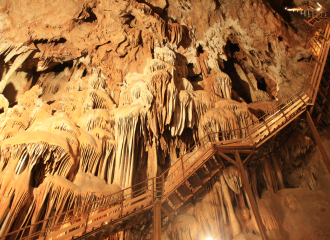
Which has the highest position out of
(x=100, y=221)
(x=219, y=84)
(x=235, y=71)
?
(x=100, y=221)

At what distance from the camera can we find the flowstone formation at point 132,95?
6066 millimetres

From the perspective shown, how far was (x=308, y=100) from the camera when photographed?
666cm

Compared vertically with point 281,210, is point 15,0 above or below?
above

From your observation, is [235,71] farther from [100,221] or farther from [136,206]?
[100,221]

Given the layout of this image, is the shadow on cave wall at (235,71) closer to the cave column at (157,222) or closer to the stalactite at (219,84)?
the stalactite at (219,84)

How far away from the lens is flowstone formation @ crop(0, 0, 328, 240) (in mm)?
6066

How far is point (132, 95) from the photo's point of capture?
332 inches

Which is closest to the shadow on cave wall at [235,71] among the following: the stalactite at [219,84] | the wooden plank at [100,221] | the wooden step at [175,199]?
the stalactite at [219,84]

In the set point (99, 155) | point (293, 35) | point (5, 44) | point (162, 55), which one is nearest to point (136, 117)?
point (99, 155)

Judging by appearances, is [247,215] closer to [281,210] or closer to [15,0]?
[281,210]

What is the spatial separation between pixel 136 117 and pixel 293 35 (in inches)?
311

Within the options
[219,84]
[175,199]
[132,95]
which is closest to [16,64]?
[132,95]

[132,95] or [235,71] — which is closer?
[132,95]

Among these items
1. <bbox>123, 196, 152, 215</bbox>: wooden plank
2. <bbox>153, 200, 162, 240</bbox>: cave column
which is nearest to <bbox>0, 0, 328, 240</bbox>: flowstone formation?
<bbox>123, 196, 152, 215</bbox>: wooden plank
